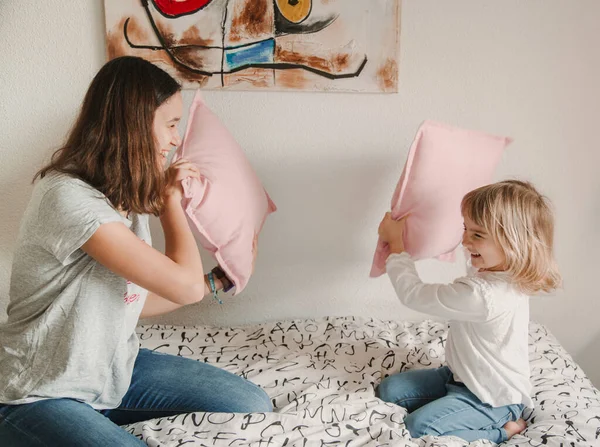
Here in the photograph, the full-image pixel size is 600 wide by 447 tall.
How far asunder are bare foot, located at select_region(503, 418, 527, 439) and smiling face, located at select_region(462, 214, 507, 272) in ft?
1.18

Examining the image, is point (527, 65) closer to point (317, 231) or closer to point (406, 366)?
point (317, 231)

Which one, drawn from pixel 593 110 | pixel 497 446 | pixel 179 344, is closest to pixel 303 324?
pixel 179 344

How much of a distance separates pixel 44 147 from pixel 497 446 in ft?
4.71

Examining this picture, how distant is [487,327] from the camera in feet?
4.76

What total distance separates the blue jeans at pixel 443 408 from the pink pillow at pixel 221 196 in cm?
48

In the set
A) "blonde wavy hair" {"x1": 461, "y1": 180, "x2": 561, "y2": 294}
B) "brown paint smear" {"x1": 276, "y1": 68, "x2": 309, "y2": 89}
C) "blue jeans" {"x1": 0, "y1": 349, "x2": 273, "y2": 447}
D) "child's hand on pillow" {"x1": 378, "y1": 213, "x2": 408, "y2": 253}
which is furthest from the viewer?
"brown paint smear" {"x1": 276, "y1": 68, "x2": 309, "y2": 89}

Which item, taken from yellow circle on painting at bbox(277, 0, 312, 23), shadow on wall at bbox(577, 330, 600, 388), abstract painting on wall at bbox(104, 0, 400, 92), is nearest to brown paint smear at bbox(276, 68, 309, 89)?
abstract painting on wall at bbox(104, 0, 400, 92)

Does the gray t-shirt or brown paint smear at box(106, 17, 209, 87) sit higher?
brown paint smear at box(106, 17, 209, 87)

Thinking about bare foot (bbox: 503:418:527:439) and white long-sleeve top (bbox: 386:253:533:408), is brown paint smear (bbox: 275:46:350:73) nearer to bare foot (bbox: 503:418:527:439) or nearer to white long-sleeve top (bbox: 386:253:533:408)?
white long-sleeve top (bbox: 386:253:533:408)

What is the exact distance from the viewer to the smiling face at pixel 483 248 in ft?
4.66

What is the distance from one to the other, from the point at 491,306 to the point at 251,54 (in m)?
0.91

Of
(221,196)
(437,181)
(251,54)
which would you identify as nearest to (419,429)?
(437,181)

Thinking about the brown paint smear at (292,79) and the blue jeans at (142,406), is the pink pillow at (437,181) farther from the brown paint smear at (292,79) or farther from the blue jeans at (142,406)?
the blue jeans at (142,406)

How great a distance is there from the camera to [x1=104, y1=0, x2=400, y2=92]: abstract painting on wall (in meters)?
1.69
